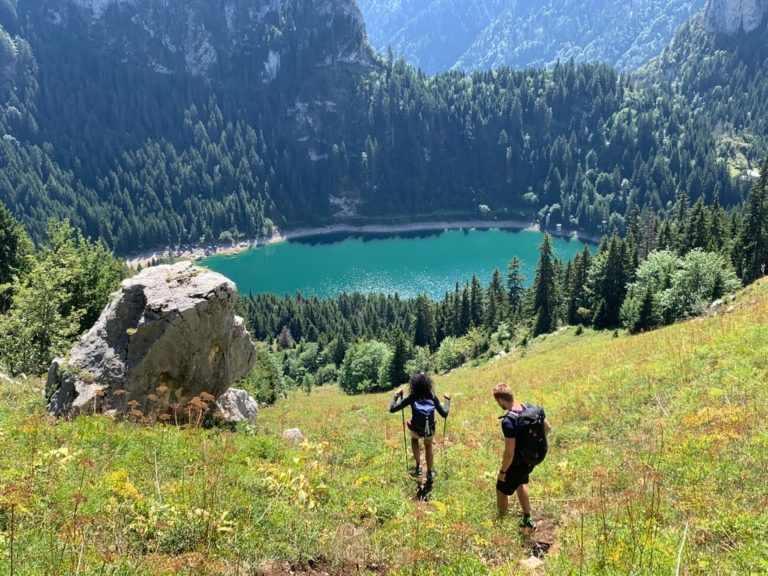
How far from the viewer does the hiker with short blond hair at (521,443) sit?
8.73 m

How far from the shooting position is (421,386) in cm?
1107

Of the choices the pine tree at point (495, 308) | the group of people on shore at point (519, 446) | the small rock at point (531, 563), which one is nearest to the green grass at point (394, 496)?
the small rock at point (531, 563)

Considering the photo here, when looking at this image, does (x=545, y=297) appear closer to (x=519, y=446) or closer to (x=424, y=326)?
(x=424, y=326)

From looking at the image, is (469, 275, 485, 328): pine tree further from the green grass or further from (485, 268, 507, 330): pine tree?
the green grass

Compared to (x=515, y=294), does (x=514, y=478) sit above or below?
above

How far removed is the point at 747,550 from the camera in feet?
22.4

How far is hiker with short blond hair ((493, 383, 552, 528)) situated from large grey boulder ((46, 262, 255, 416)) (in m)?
9.67

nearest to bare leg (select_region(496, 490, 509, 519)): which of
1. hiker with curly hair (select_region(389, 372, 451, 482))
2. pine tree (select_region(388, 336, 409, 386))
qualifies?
hiker with curly hair (select_region(389, 372, 451, 482))

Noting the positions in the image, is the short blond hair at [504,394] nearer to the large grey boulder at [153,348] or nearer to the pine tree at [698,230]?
the large grey boulder at [153,348]

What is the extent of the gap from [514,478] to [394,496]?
249cm

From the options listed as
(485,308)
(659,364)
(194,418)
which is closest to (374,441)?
(194,418)

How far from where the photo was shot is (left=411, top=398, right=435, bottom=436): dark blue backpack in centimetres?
1093

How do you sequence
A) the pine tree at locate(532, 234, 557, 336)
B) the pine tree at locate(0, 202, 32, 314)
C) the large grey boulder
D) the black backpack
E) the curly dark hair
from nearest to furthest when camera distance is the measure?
the black backpack < the curly dark hair < the large grey boulder < the pine tree at locate(0, 202, 32, 314) < the pine tree at locate(532, 234, 557, 336)

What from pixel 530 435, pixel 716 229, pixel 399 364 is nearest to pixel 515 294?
pixel 716 229
